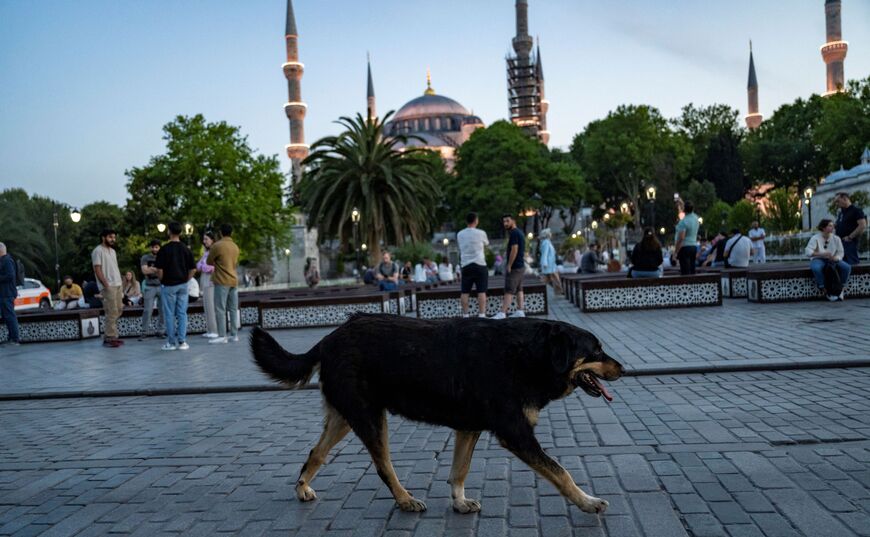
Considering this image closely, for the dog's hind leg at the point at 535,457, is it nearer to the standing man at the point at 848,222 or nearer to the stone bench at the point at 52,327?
the standing man at the point at 848,222

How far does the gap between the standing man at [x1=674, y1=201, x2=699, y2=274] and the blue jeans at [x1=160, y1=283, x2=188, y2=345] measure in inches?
389

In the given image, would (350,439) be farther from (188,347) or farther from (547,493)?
(188,347)

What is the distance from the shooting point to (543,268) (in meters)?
20.8

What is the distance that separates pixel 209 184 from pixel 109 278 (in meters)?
32.2

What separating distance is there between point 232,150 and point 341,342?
136 feet

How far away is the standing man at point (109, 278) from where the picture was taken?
11.7m

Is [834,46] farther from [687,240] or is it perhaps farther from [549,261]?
[687,240]

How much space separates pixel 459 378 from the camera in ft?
10.7

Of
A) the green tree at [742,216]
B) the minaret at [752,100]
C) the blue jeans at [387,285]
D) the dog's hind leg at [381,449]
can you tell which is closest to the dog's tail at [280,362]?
the dog's hind leg at [381,449]

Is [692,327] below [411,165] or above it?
below

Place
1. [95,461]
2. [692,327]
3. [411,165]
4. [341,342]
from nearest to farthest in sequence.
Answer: [341,342], [95,461], [692,327], [411,165]

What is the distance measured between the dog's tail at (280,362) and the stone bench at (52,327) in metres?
12.8

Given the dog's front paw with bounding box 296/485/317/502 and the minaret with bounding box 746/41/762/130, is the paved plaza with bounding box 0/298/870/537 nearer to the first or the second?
the dog's front paw with bounding box 296/485/317/502

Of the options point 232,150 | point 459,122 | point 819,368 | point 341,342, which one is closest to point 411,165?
point 232,150
